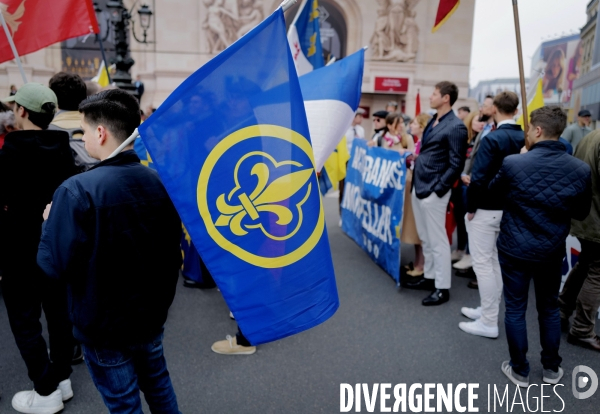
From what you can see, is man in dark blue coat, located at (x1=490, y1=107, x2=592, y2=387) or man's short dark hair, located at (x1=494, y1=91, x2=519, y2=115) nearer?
man in dark blue coat, located at (x1=490, y1=107, x2=592, y2=387)

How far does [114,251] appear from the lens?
1.76 metres

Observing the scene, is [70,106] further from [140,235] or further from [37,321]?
[140,235]

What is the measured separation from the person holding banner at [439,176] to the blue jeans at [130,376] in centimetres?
292

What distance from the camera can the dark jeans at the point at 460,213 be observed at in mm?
5598

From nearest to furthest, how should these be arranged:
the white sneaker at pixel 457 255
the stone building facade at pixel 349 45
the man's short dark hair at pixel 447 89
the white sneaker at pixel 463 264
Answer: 1. the man's short dark hair at pixel 447 89
2. the white sneaker at pixel 463 264
3. the white sneaker at pixel 457 255
4. the stone building facade at pixel 349 45

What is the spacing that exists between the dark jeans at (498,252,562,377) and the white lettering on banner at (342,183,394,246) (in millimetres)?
1986

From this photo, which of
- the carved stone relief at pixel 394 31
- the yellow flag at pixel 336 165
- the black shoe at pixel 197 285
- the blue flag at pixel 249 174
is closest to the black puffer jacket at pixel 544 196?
the blue flag at pixel 249 174

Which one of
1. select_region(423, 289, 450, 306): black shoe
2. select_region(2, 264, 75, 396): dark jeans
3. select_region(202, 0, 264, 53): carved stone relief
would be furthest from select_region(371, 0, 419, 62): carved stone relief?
select_region(2, 264, 75, 396): dark jeans

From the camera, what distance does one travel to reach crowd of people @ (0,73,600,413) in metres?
1.77

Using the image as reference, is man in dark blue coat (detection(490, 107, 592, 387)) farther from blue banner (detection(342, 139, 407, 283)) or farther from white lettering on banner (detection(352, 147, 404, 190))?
white lettering on banner (detection(352, 147, 404, 190))

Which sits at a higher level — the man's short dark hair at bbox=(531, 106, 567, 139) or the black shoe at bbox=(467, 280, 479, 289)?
the man's short dark hair at bbox=(531, 106, 567, 139)

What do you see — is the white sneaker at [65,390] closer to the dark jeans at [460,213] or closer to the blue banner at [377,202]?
the blue banner at [377,202]

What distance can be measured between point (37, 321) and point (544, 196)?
3.12 metres

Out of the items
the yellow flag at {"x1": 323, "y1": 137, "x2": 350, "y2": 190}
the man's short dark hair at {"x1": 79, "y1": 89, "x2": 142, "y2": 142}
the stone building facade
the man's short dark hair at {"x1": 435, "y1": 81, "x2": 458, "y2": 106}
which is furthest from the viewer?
the stone building facade
